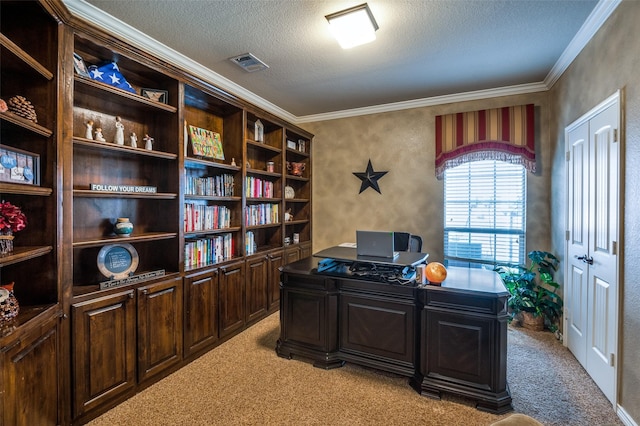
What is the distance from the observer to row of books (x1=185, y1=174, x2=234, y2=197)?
116 inches

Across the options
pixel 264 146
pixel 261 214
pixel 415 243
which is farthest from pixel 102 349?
pixel 415 243

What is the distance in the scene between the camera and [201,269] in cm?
281

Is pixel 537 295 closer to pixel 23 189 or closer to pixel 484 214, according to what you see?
pixel 484 214

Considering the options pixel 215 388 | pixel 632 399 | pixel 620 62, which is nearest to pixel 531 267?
pixel 632 399

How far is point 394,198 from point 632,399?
118 inches

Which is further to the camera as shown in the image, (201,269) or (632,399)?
(201,269)

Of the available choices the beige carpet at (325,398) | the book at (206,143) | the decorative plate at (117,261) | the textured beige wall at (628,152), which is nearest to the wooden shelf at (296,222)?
the book at (206,143)

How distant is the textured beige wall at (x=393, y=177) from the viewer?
3.64 m

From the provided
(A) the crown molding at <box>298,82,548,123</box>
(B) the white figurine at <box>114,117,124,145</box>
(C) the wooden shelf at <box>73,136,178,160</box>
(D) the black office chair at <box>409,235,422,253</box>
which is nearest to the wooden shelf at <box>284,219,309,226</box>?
(A) the crown molding at <box>298,82,548,123</box>

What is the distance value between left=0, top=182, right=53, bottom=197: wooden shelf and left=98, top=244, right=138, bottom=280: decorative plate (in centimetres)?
66

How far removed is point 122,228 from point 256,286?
1652mm

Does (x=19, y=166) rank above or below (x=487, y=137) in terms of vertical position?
below

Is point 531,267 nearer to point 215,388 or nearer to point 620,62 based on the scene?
point 620,62

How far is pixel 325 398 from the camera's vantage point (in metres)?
2.21
